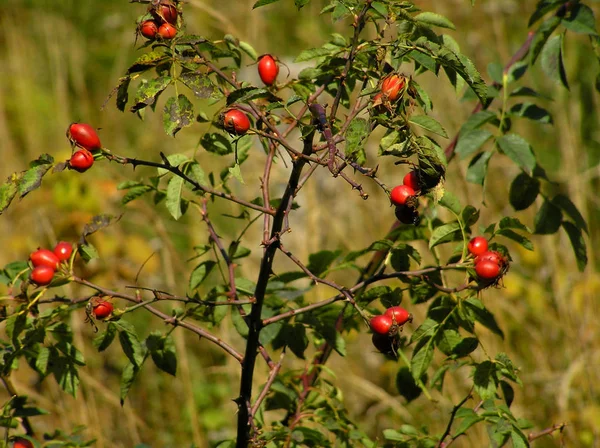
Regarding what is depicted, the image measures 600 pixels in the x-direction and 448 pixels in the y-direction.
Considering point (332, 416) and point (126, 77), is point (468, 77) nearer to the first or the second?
point (126, 77)

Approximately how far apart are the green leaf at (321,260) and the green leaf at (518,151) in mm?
384

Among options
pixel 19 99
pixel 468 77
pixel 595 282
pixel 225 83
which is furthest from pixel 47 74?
pixel 468 77

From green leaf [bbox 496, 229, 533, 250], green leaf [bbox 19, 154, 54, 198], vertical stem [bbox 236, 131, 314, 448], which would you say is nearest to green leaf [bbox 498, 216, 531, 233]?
green leaf [bbox 496, 229, 533, 250]

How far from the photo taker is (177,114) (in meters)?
1.02

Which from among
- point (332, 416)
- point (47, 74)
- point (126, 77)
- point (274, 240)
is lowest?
point (332, 416)

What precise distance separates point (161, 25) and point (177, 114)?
0.49ft

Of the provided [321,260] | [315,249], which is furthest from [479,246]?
[315,249]

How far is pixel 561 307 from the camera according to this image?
2412 millimetres

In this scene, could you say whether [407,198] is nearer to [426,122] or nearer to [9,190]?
[426,122]

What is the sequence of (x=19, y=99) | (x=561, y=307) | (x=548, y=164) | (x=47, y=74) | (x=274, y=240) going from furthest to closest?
(x=47, y=74), (x=19, y=99), (x=548, y=164), (x=561, y=307), (x=274, y=240)

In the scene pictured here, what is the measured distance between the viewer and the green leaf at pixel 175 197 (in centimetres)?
116

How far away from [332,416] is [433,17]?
2.41 feet

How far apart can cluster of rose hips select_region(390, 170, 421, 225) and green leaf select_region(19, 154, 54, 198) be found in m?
0.50

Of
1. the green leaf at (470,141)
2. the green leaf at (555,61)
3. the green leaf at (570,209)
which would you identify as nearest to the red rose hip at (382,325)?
the green leaf at (470,141)
